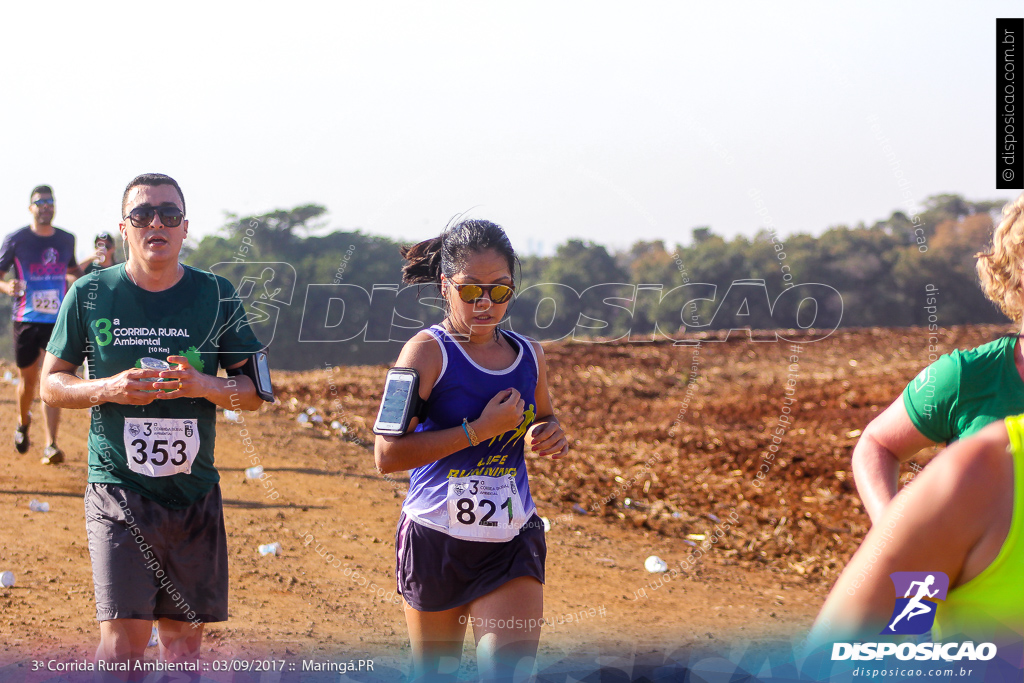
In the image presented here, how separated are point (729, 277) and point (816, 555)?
19259mm

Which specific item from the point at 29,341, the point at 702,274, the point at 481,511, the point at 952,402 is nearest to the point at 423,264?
the point at 481,511

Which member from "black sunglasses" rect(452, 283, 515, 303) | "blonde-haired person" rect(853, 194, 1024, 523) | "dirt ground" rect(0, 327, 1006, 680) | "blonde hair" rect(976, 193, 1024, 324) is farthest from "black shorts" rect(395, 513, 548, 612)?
"dirt ground" rect(0, 327, 1006, 680)

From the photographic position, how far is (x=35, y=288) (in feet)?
24.7

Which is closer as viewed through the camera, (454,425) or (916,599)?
(916,599)

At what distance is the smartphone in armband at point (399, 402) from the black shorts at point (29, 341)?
5735mm

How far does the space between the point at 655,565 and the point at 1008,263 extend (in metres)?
4.81

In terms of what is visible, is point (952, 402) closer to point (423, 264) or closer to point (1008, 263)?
Answer: point (1008, 263)

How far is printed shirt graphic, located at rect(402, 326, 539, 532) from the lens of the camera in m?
3.04

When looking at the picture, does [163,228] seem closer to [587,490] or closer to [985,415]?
[985,415]

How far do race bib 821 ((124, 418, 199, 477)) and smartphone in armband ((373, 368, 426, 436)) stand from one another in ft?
2.95

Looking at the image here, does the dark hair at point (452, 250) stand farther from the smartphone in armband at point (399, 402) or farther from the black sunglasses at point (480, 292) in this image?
the smartphone in armband at point (399, 402)

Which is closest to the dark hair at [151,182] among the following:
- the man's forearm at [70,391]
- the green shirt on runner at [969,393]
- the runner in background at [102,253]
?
the man's forearm at [70,391]

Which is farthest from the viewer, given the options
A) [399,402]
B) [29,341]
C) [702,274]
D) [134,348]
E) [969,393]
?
[702,274]

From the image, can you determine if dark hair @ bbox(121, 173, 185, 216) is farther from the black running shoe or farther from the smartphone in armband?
the black running shoe
